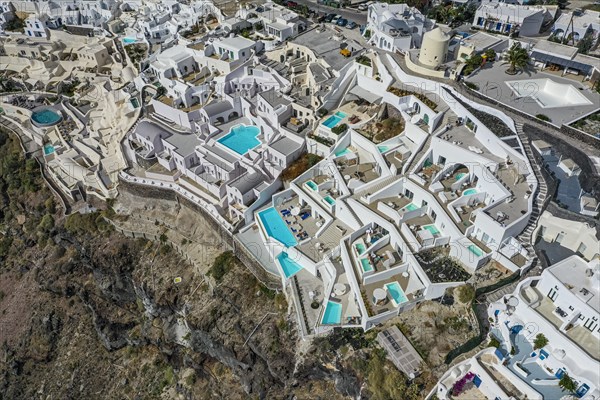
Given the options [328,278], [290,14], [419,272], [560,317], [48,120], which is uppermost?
[290,14]

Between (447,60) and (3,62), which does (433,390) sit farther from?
(3,62)

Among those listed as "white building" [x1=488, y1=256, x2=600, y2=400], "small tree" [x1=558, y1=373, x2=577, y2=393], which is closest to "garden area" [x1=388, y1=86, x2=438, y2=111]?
"white building" [x1=488, y1=256, x2=600, y2=400]

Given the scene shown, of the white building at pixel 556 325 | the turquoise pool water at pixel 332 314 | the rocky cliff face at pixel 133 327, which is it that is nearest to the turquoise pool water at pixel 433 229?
the white building at pixel 556 325

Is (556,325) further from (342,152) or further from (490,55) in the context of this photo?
(490,55)

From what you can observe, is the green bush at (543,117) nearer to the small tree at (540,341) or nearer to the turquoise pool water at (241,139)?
the small tree at (540,341)

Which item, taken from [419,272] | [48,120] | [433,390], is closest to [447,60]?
[419,272]

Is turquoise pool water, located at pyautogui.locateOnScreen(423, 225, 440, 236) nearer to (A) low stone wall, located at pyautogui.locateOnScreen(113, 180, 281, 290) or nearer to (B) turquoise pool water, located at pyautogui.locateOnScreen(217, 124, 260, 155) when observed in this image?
(A) low stone wall, located at pyautogui.locateOnScreen(113, 180, 281, 290)
